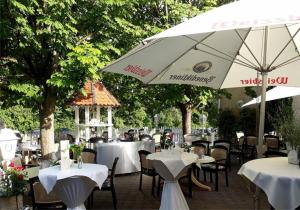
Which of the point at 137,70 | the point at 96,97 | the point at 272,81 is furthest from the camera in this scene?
the point at 96,97

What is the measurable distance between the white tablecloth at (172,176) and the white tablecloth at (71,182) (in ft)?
3.55

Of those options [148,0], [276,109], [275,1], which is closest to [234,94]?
[276,109]

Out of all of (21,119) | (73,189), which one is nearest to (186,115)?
(21,119)

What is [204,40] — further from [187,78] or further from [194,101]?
[194,101]

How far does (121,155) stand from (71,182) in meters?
4.68

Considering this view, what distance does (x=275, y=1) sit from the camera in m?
3.57

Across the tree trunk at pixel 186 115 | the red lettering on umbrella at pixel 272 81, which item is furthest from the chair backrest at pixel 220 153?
the tree trunk at pixel 186 115

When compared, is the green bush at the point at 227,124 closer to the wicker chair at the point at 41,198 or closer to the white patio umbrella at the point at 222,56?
the white patio umbrella at the point at 222,56

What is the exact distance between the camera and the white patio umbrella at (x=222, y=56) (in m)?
4.98

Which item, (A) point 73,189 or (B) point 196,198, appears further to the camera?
(B) point 196,198

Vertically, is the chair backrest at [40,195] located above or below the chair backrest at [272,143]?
below

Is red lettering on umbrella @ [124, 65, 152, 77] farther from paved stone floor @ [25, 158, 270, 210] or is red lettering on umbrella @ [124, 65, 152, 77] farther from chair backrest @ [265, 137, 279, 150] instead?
chair backrest @ [265, 137, 279, 150]

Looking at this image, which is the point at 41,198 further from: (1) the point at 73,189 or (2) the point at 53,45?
(2) the point at 53,45

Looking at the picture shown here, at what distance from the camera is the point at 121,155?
10227mm
